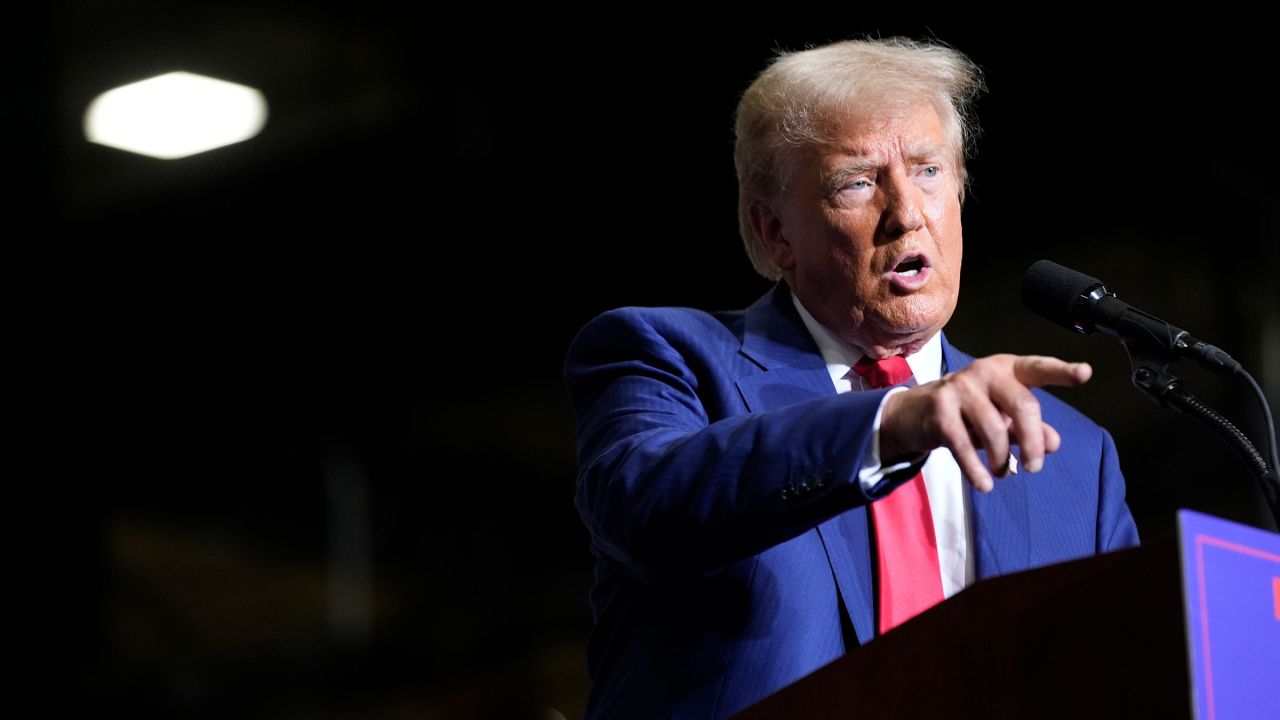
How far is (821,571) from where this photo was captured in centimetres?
148

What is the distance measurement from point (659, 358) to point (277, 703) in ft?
17.0

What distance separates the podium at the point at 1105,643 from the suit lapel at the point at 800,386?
392 millimetres

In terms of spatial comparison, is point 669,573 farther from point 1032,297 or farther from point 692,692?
point 1032,297

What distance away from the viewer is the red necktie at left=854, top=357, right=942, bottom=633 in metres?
1.49

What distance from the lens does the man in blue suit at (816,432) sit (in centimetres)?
120

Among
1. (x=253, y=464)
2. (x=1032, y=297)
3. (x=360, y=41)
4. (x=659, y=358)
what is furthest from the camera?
(x=253, y=464)

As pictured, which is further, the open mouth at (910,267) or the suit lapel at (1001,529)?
the open mouth at (910,267)

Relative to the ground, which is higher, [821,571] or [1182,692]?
[1182,692]

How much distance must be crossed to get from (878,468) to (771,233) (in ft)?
2.54

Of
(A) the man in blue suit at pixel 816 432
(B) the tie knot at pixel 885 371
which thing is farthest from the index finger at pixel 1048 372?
(B) the tie knot at pixel 885 371

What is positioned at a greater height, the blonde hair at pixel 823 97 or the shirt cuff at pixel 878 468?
the blonde hair at pixel 823 97

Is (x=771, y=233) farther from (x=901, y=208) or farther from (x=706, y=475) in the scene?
(x=706, y=475)

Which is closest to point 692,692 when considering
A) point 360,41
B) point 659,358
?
point 659,358

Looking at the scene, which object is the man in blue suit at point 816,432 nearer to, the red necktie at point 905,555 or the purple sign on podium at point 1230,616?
the red necktie at point 905,555
